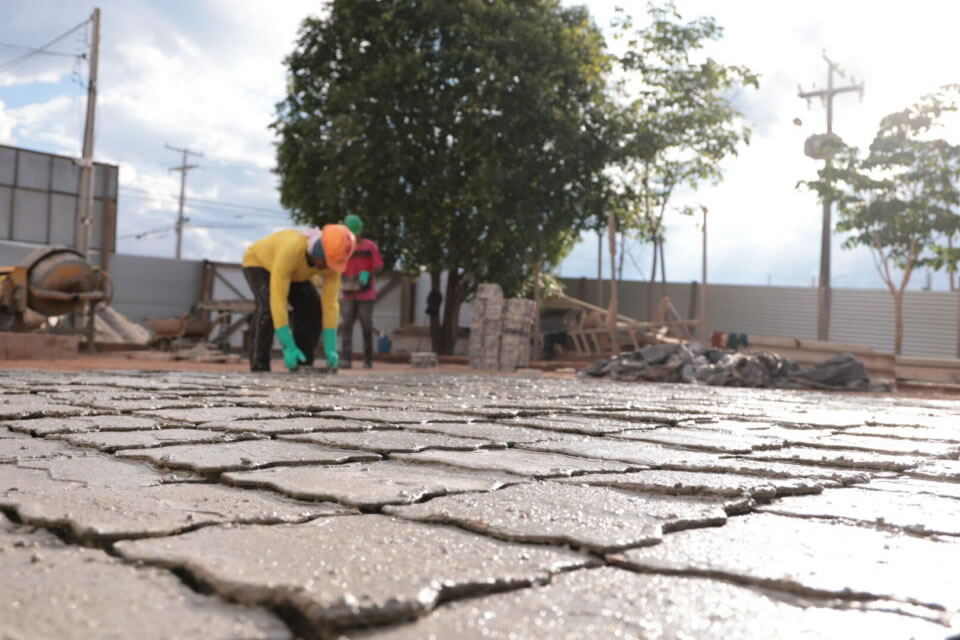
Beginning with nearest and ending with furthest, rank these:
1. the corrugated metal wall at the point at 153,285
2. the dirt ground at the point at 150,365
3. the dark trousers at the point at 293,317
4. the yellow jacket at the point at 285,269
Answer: the yellow jacket at the point at 285,269
the dark trousers at the point at 293,317
the dirt ground at the point at 150,365
the corrugated metal wall at the point at 153,285

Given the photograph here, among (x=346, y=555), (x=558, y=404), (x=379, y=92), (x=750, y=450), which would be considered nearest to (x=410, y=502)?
(x=346, y=555)

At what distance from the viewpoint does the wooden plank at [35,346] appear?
36.5ft

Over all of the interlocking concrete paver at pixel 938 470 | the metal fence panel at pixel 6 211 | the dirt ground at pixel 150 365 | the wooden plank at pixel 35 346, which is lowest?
the dirt ground at pixel 150 365

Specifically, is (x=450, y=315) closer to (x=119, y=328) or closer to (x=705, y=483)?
(x=119, y=328)

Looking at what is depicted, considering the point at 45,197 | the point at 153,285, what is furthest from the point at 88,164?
the point at 153,285

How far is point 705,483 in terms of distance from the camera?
6.97 feet

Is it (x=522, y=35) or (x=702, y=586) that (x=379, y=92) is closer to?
(x=522, y=35)

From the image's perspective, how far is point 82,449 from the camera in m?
2.45

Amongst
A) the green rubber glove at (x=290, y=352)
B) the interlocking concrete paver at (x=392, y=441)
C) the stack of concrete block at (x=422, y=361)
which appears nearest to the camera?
the interlocking concrete paver at (x=392, y=441)

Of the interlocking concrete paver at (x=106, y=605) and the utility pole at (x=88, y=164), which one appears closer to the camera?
the interlocking concrete paver at (x=106, y=605)

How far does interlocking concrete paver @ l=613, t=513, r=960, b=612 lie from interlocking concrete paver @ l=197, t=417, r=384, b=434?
5.73ft

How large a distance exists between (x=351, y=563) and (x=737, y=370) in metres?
9.57

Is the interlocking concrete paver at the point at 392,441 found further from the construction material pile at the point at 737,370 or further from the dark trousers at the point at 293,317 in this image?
the construction material pile at the point at 737,370

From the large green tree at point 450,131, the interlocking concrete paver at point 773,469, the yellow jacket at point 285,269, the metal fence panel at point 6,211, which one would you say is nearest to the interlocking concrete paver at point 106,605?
the interlocking concrete paver at point 773,469
